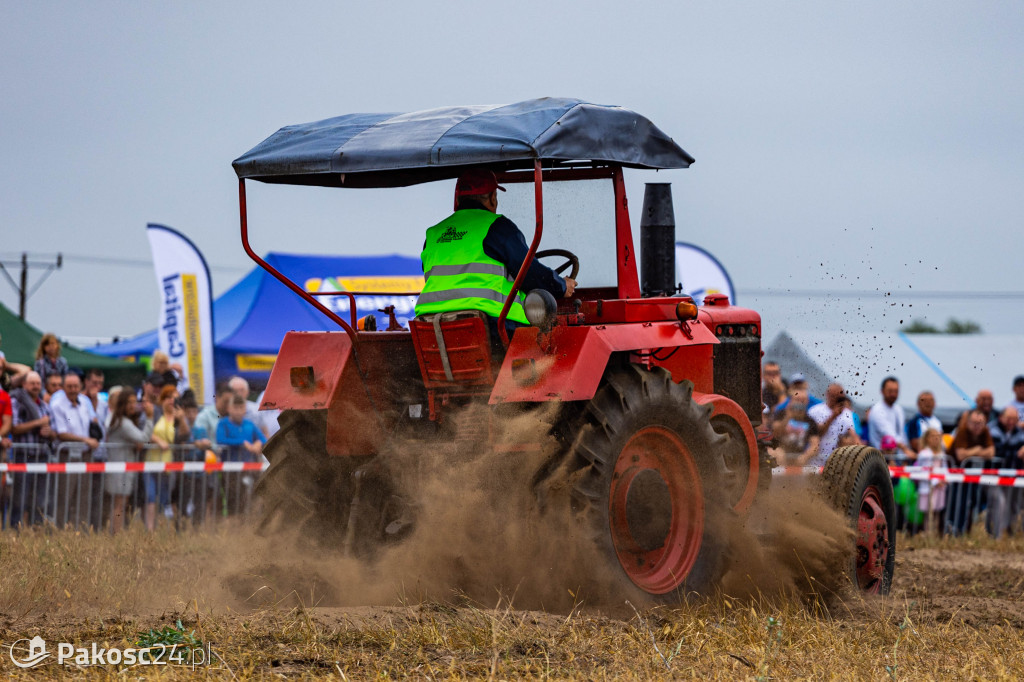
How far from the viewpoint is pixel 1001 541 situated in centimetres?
1087

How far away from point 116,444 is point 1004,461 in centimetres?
919

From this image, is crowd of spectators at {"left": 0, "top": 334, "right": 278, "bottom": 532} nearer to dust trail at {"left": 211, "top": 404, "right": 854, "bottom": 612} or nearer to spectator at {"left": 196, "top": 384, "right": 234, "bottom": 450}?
spectator at {"left": 196, "top": 384, "right": 234, "bottom": 450}

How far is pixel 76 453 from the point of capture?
11.5 m

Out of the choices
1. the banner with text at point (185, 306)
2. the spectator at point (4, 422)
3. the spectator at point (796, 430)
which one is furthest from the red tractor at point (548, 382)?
the banner with text at point (185, 306)

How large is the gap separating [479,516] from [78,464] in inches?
261

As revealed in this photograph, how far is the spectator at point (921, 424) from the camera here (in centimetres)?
1376

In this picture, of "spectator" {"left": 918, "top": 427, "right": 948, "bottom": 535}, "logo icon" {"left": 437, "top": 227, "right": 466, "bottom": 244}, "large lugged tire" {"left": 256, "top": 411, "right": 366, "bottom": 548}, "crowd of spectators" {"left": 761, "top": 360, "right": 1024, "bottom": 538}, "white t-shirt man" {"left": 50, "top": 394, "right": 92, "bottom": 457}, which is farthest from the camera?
"spectator" {"left": 918, "top": 427, "right": 948, "bottom": 535}

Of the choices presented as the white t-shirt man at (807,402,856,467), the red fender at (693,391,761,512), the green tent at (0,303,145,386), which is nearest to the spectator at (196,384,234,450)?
the green tent at (0,303,145,386)

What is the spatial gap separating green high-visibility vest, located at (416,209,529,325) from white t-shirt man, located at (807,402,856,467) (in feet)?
12.0

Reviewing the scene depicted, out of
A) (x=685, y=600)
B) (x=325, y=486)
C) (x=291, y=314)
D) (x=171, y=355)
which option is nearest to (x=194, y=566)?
(x=325, y=486)

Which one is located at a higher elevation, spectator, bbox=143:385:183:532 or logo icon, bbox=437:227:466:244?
logo icon, bbox=437:227:466:244

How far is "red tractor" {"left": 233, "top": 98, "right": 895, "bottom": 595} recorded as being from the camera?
5.68 meters

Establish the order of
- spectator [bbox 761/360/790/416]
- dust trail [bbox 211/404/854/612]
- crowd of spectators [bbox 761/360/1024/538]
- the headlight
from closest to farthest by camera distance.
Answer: the headlight, dust trail [bbox 211/404/854/612], spectator [bbox 761/360/790/416], crowd of spectators [bbox 761/360/1024/538]

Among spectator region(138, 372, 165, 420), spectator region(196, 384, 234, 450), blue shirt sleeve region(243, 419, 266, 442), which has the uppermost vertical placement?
spectator region(138, 372, 165, 420)
